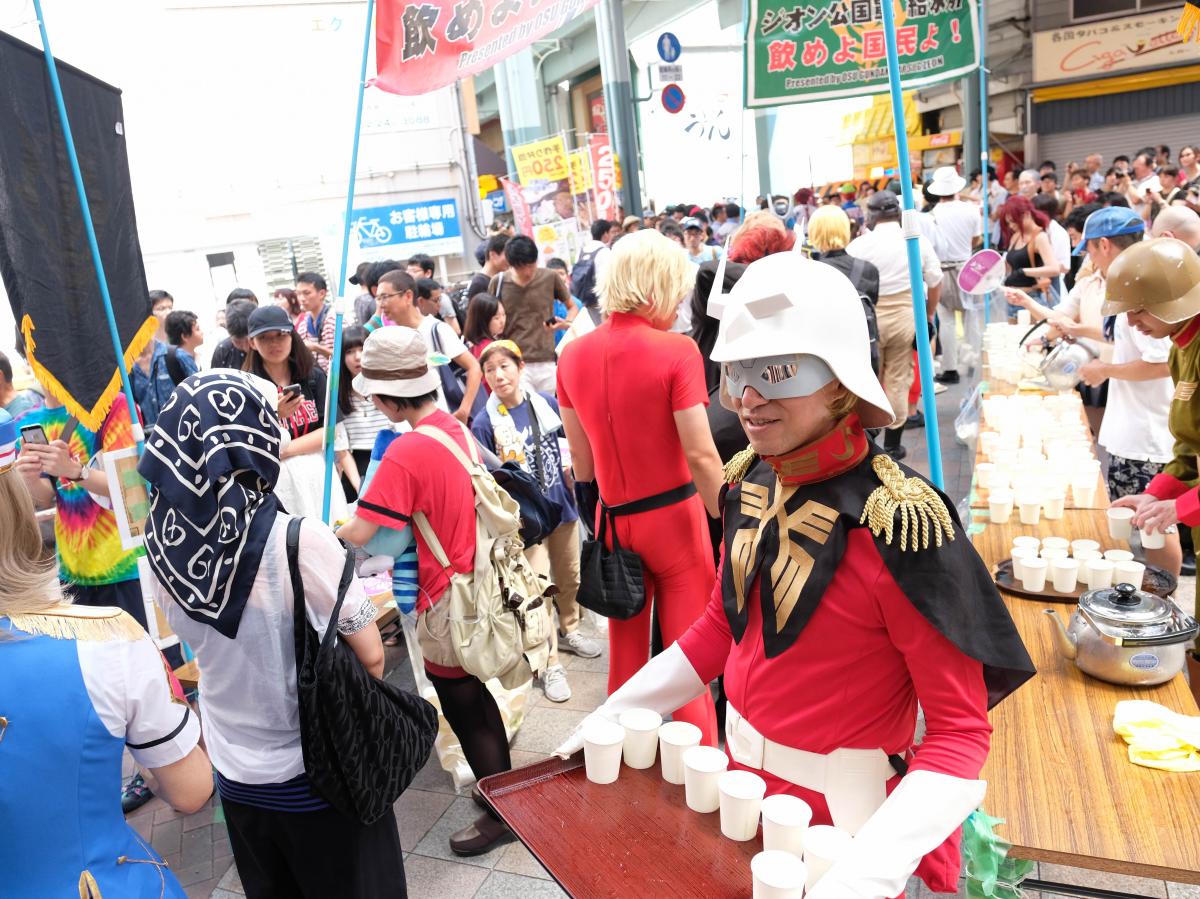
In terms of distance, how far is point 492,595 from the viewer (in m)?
2.88

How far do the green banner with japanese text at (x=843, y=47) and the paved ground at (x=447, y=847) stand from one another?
2.86 metres

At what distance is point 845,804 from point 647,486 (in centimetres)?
155

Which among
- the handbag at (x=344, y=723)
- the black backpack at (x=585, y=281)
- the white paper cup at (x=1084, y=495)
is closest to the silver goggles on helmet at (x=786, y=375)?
the handbag at (x=344, y=723)

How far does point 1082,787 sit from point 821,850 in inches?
35.9

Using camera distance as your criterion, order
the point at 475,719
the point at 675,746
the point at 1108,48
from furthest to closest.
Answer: the point at 1108,48, the point at 475,719, the point at 675,746

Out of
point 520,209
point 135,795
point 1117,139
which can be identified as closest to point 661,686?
point 135,795

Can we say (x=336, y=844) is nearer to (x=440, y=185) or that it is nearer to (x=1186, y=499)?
(x=1186, y=499)

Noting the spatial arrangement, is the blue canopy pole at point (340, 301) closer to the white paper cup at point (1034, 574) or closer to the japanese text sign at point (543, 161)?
the white paper cup at point (1034, 574)

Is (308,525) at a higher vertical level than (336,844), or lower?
higher

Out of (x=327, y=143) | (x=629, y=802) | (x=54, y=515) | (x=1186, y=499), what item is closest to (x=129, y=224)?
(x=54, y=515)

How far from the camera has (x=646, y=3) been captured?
25359mm

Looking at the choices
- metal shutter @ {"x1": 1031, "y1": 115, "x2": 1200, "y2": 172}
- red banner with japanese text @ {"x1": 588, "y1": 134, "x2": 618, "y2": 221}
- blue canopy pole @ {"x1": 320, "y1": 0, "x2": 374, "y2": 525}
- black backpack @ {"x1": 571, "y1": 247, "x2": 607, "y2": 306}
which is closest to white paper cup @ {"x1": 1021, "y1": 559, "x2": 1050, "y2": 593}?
blue canopy pole @ {"x1": 320, "y1": 0, "x2": 374, "y2": 525}

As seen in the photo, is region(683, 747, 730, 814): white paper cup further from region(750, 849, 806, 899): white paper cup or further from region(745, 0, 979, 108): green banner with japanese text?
region(745, 0, 979, 108): green banner with japanese text

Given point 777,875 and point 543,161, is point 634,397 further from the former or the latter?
point 543,161
